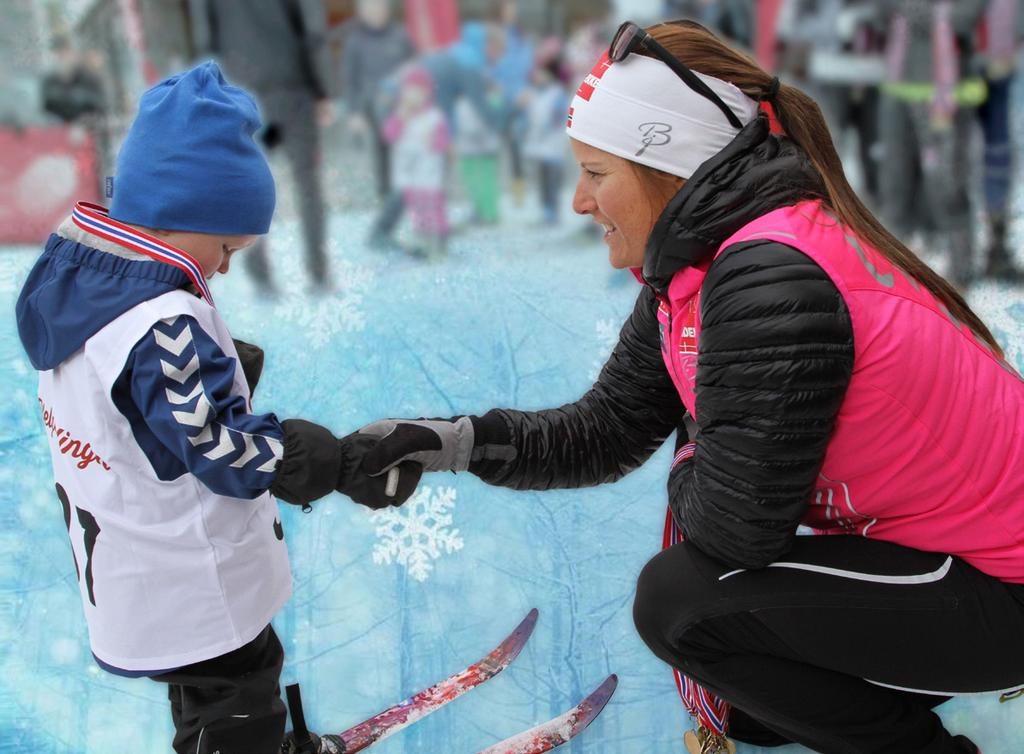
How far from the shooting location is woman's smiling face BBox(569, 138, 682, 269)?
45.3 inches

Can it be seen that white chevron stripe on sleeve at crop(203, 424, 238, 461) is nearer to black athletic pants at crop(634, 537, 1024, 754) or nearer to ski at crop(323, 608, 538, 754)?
black athletic pants at crop(634, 537, 1024, 754)

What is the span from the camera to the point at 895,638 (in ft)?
3.59

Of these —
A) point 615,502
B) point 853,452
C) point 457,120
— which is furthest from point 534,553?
point 457,120

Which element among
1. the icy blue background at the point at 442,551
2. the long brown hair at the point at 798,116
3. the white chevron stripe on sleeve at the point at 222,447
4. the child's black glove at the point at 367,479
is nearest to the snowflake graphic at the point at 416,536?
the icy blue background at the point at 442,551

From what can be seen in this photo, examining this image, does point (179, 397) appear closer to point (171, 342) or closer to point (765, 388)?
point (171, 342)

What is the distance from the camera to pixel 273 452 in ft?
3.47

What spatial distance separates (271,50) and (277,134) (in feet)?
0.59

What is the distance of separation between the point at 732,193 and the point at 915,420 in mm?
329

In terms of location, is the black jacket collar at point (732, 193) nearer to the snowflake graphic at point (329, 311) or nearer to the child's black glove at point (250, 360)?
the child's black glove at point (250, 360)

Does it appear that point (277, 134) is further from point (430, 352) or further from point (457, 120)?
point (430, 352)

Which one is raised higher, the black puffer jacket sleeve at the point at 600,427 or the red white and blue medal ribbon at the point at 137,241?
the red white and blue medal ribbon at the point at 137,241

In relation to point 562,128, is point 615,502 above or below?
below

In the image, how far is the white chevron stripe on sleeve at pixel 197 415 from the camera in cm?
99

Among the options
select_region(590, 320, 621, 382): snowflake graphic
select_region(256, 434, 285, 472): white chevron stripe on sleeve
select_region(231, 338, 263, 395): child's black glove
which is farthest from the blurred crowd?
select_region(256, 434, 285, 472): white chevron stripe on sleeve
